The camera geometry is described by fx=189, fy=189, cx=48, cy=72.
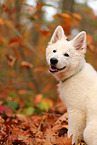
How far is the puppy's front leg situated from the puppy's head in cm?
70

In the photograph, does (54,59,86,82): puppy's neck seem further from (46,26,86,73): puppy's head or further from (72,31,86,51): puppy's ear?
(72,31,86,51): puppy's ear

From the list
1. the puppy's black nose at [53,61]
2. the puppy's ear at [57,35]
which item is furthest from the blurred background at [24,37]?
the puppy's black nose at [53,61]

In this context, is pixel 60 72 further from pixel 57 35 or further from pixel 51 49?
pixel 57 35

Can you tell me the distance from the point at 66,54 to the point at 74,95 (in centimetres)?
66

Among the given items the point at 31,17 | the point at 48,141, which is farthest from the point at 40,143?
the point at 31,17

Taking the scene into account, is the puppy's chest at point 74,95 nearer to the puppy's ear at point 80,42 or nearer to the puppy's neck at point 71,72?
the puppy's neck at point 71,72

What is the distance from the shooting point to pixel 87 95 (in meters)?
2.92

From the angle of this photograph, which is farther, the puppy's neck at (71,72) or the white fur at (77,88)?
the puppy's neck at (71,72)

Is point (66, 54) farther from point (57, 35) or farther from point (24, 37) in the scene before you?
point (24, 37)

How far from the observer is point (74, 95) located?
2.96 metres

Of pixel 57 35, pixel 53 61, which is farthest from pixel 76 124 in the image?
pixel 57 35

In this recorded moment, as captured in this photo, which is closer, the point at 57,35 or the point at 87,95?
the point at 87,95

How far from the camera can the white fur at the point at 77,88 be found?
9.39 ft

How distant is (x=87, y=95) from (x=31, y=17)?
126 inches
